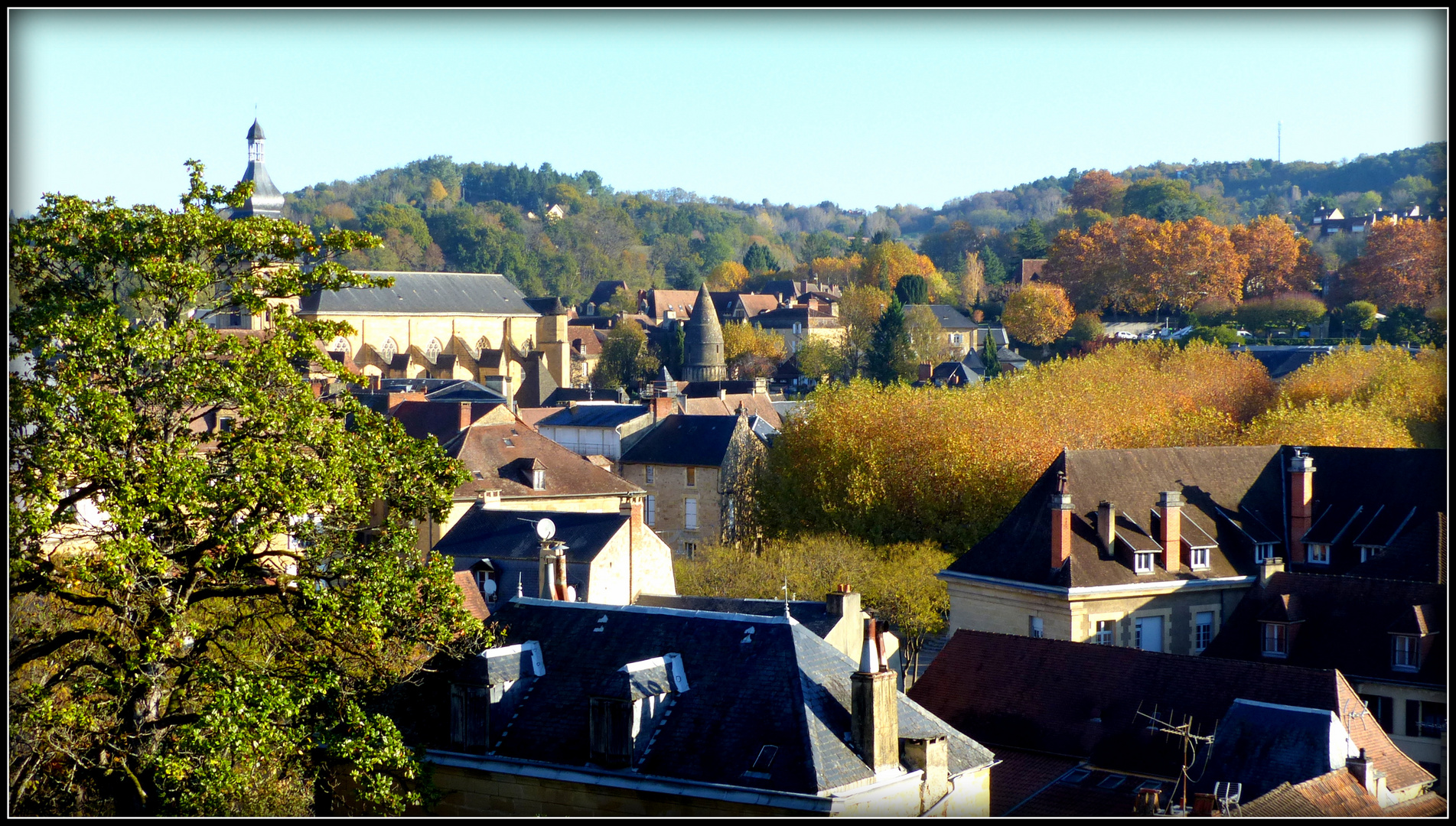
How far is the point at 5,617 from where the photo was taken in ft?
37.5

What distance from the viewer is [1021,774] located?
76.7 ft

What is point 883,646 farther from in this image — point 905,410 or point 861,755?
point 905,410

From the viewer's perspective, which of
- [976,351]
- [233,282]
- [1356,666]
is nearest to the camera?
[233,282]

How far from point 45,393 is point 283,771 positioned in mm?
4507

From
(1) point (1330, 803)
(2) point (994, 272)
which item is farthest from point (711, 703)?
(2) point (994, 272)

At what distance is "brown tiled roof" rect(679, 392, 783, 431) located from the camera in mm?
61125

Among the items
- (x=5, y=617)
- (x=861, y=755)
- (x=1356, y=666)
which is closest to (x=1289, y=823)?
(x=861, y=755)

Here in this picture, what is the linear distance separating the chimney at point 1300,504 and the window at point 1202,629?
10.1ft

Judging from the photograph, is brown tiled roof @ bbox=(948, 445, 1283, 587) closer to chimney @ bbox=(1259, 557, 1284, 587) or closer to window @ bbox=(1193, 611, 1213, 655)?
chimney @ bbox=(1259, 557, 1284, 587)

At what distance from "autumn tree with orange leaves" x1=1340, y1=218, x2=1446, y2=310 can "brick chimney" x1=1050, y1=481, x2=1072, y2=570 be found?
3162cm

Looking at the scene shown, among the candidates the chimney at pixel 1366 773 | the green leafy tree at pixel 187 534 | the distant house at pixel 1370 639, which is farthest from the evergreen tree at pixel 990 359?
the green leafy tree at pixel 187 534

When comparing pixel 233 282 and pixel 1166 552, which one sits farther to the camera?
pixel 1166 552

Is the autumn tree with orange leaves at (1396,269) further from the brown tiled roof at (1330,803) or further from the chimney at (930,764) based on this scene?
the chimney at (930,764)

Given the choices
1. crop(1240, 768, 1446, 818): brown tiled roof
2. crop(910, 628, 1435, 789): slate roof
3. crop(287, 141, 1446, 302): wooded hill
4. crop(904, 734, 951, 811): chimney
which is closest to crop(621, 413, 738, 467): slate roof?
crop(910, 628, 1435, 789): slate roof
